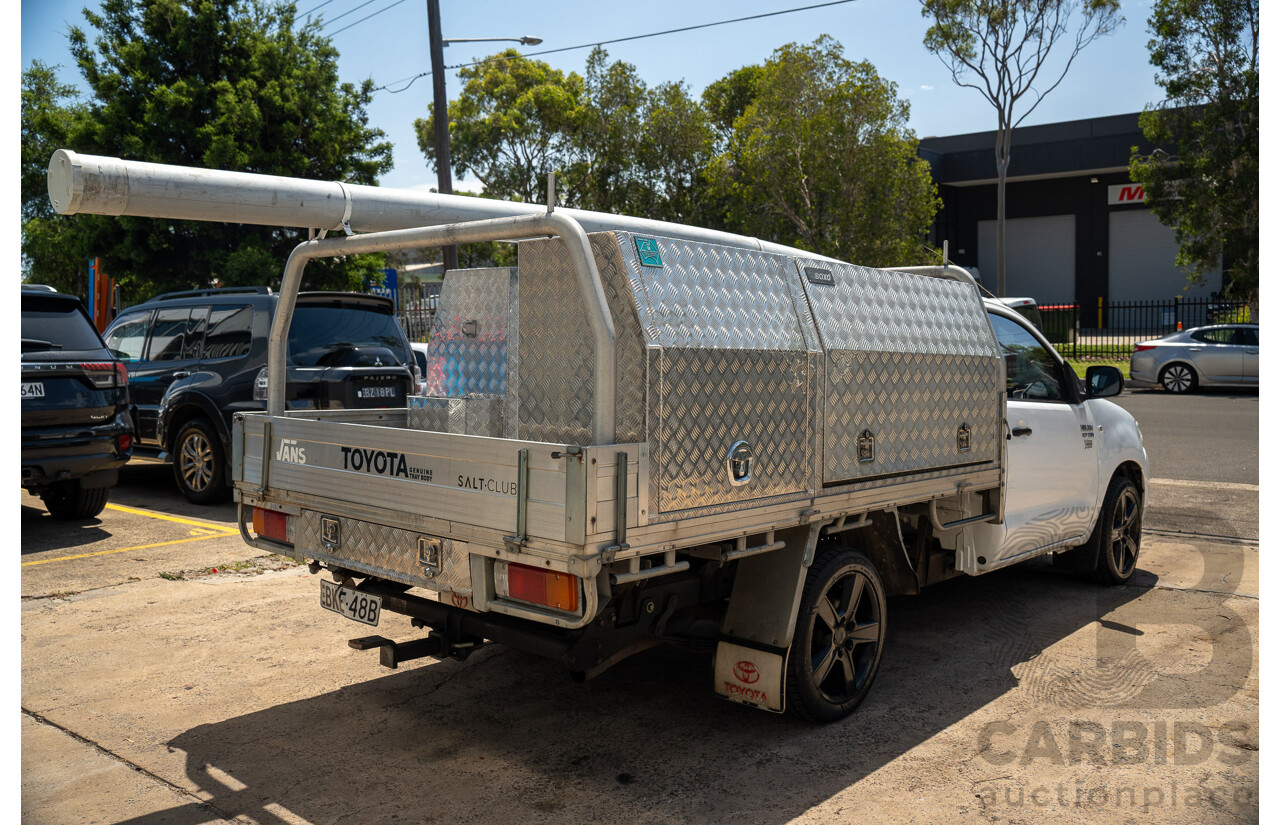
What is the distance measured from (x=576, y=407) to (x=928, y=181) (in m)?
22.4

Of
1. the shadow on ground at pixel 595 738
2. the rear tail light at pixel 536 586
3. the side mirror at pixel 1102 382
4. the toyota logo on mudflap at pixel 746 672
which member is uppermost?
the side mirror at pixel 1102 382

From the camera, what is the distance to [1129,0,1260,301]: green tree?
79.1 feet

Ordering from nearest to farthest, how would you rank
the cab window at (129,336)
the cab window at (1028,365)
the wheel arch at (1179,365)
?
1. the cab window at (1028,365)
2. the cab window at (129,336)
3. the wheel arch at (1179,365)

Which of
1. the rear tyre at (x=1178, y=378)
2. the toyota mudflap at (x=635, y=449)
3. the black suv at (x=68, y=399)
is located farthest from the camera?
the rear tyre at (x=1178, y=378)

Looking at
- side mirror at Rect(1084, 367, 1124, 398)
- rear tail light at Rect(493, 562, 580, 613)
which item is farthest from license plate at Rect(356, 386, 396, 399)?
side mirror at Rect(1084, 367, 1124, 398)

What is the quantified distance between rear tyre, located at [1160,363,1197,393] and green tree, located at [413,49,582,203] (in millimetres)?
19841

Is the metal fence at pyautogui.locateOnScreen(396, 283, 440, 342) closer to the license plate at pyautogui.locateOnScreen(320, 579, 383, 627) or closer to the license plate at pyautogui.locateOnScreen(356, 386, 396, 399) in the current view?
the license plate at pyautogui.locateOnScreen(356, 386, 396, 399)

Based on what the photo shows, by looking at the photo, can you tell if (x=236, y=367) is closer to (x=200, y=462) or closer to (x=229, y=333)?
(x=229, y=333)

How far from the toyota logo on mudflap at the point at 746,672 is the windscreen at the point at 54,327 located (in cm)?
683

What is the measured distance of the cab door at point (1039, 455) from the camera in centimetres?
579

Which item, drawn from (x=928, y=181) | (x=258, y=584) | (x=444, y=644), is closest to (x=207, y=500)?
(x=258, y=584)

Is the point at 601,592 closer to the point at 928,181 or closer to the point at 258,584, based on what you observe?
the point at 258,584

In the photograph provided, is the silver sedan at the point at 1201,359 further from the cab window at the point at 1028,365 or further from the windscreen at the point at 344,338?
the windscreen at the point at 344,338

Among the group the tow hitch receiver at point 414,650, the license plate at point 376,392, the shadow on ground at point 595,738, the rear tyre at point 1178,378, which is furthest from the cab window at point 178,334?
the rear tyre at point 1178,378
